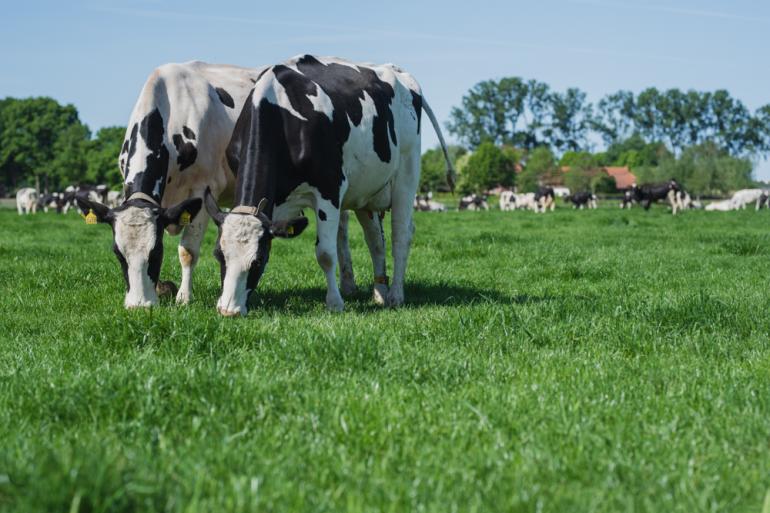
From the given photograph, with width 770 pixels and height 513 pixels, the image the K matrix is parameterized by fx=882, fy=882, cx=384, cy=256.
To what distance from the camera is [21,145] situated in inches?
4454

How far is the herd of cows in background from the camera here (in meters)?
7.75

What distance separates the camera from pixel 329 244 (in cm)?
848

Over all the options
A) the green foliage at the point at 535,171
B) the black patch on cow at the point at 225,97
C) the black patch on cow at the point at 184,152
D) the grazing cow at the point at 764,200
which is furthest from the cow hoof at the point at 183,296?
the green foliage at the point at 535,171

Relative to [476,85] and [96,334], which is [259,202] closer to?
[96,334]

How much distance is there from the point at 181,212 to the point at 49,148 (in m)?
116

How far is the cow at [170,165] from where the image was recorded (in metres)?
7.82

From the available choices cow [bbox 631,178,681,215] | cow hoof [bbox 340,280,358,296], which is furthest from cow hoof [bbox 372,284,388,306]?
cow [bbox 631,178,681,215]

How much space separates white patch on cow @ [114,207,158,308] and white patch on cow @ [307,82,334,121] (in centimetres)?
191

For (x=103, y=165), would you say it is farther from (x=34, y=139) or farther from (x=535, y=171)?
(x=535, y=171)

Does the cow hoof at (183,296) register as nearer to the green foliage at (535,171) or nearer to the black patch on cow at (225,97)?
the black patch on cow at (225,97)

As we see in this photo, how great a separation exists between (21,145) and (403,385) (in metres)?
119

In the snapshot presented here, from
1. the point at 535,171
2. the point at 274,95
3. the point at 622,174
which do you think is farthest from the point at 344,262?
the point at 622,174

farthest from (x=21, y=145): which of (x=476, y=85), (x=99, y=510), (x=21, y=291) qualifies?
(x=99, y=510)

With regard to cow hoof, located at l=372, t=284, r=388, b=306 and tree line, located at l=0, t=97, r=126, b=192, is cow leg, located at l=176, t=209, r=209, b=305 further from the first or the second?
tree line, located at l=0, t=97, r=126, b=192
